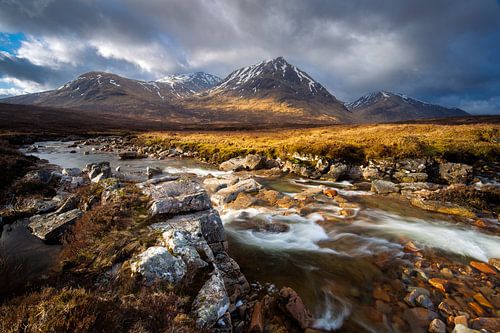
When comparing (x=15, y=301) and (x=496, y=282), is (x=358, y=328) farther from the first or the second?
(x=15, y=301)

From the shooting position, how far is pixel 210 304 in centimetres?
481

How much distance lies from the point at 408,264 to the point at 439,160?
17.3m

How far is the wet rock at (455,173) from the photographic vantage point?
1981 centimetres

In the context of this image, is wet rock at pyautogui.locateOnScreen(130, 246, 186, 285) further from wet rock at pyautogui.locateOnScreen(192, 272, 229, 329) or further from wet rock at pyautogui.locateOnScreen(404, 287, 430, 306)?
wet rock at pyautogui.locateOnScreen(404, 287, 430, 306)

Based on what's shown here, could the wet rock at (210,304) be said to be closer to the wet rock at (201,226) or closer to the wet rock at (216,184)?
the wet rock at (201,226)

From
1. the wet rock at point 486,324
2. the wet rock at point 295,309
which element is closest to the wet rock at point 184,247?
the wet rock at point 295,309

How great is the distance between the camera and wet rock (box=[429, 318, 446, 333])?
254 inches

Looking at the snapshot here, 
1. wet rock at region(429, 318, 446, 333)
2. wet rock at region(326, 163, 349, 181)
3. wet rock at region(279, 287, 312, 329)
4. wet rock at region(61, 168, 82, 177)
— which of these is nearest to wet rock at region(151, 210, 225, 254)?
wet rock at region(279, 287, 312, 329)

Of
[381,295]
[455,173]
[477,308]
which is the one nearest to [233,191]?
[381,295]

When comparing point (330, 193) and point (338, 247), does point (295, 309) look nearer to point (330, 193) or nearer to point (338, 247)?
point (338, 247)

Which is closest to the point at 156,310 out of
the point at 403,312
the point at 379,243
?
the point at 403,312

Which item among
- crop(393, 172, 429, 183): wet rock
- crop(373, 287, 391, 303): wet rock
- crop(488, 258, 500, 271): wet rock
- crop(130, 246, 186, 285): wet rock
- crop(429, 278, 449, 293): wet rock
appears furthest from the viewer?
crop(393, 172, 429, 183): wet rock

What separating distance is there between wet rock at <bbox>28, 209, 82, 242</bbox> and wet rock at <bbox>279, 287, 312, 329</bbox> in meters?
7.33

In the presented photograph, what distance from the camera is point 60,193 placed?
13.2 meters
